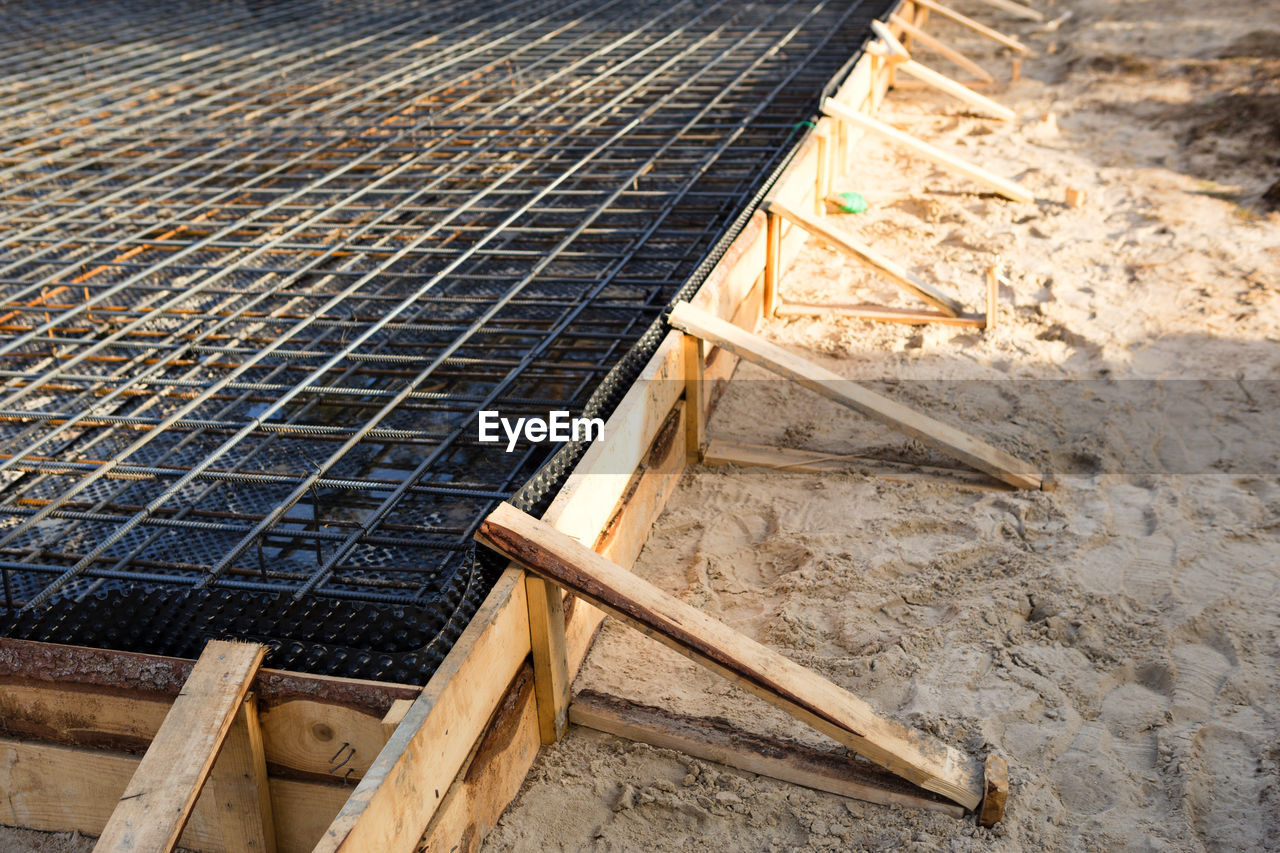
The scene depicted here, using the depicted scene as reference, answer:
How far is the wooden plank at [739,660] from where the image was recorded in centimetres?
250

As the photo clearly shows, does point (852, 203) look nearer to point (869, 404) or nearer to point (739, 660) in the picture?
point (869, 404)

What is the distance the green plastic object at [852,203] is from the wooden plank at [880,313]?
4.39 feet

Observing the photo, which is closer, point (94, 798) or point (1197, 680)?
point (94, 798)

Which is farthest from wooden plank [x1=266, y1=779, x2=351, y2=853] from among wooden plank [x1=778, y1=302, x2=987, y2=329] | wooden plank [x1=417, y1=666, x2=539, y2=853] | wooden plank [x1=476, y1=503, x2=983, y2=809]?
wooden plank [x1=778, y1=302, x2=987, y2=329]

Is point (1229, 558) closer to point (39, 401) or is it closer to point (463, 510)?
point (463, 510)

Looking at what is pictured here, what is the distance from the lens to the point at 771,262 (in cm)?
526

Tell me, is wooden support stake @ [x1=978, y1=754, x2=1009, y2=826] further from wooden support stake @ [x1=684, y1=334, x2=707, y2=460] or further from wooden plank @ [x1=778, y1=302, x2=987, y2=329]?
wooden plank @ [x1=778, y1=302, x2=987, y2=329]

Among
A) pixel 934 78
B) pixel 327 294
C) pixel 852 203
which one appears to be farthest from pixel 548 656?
pixel 934 78

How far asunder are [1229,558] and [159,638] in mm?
3230

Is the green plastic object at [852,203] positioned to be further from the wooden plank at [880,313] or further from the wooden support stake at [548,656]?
the wooden support stake at [548,656]

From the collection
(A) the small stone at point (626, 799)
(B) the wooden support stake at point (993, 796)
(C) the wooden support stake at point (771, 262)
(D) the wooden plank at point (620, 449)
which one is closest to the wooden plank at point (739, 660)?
(B) the wooden support stake at point (993, 796)

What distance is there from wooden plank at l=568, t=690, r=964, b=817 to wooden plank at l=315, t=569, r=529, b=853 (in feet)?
1.10

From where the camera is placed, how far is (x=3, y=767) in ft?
8.50

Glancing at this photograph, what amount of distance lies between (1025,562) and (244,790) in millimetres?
2453
